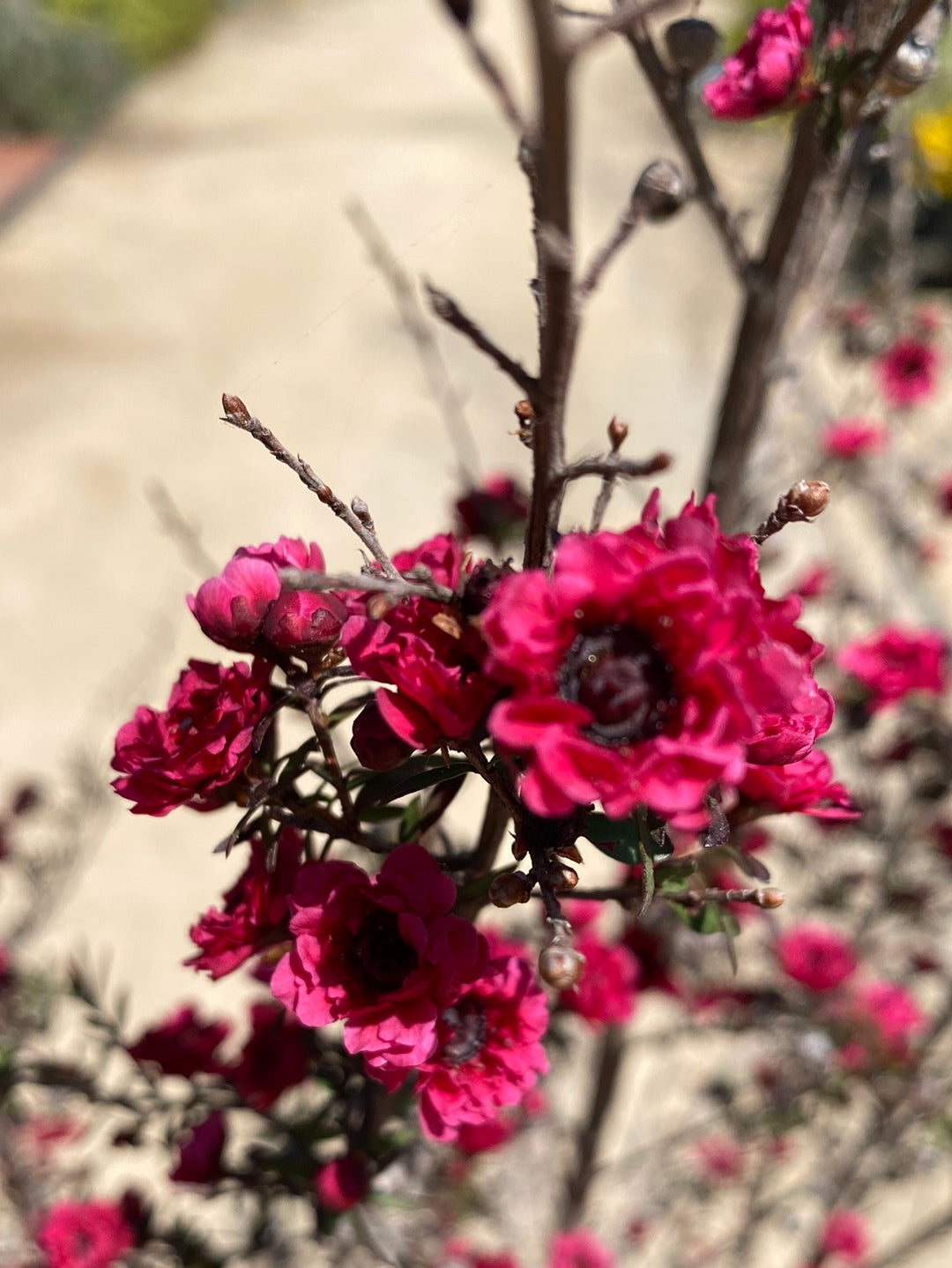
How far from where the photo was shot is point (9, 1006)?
5.50ft

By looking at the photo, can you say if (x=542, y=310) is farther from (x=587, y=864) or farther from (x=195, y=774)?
(x=587, y=864)

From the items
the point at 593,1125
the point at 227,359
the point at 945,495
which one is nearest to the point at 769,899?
the point at 593,1125

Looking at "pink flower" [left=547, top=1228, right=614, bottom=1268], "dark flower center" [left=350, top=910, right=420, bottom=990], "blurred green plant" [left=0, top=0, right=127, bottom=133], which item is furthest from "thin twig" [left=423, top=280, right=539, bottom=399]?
"blurred green plant" [left=0, top=0, right=127, bottom=133]

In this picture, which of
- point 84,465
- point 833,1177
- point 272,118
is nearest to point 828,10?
point 833,1177

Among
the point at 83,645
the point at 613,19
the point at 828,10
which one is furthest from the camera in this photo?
the point at 83,645

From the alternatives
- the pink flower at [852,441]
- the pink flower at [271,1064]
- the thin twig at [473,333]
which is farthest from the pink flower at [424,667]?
the pink flower at [852,441]

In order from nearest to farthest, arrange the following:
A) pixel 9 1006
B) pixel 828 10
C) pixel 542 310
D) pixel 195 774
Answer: pixel 542 310
pixel 195 774
pixel 828 10
pixel 9 1006

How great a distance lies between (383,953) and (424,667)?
0.26 metres

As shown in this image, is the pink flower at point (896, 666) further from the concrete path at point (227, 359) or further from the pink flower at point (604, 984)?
the concrete path at point (227, 359)

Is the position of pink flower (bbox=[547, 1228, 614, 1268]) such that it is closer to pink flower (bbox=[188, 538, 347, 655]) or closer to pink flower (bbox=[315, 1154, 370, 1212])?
pink flower (bbox=[315, 1154, 370, 1212])

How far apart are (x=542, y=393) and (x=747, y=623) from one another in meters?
0.16

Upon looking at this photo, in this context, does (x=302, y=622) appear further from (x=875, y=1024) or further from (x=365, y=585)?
(x=875, y=1024)

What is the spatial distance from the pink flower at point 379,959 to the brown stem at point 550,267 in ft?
0.78

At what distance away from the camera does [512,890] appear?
629mm
